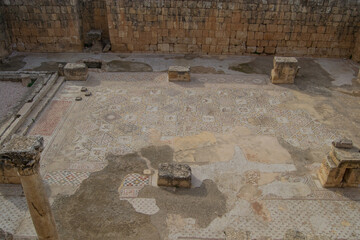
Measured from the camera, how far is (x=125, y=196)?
18.9 feet

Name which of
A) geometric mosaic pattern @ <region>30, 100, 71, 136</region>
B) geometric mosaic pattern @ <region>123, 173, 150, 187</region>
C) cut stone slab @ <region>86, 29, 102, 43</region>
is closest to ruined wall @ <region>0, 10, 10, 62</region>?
cut stone slab @ <region>86, 29, 102, 43</region>

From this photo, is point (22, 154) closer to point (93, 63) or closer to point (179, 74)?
point (179, 74)

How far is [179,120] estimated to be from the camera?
26.4 ft

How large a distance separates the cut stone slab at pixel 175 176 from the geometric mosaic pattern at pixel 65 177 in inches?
59.4

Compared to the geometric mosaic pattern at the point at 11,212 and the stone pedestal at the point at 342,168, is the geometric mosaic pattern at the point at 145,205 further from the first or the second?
the stone pedestal at the point at 342,168

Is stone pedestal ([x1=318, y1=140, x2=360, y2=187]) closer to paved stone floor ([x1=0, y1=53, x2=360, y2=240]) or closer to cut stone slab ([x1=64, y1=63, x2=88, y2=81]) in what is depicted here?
paved stone floor ([x1=0, y1=53, x2=360, y2=240])

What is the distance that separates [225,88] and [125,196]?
5.15m

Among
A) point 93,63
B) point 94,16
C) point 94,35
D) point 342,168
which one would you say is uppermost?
point 94,16

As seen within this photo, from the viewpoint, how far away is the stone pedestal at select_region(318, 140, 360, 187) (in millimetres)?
5767

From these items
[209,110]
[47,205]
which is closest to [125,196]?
[47,205]

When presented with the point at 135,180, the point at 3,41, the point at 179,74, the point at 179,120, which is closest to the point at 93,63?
the point at 179,74

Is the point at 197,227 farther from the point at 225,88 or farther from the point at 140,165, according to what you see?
the point at 225,88

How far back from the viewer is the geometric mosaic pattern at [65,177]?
601 cm

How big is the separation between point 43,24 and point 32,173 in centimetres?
943
